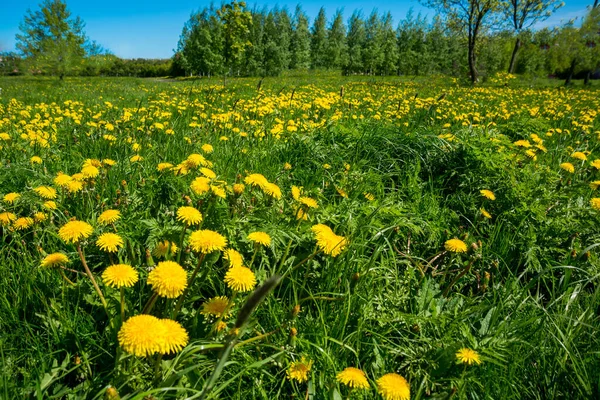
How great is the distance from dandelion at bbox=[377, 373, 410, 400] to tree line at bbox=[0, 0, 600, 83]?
36.7 ft

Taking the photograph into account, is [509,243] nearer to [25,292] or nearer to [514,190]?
[514,190]

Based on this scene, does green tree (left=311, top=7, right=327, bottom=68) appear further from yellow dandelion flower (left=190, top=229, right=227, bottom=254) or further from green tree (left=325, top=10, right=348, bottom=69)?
yellow dandelion flower (left=190, top=229, right=227, bottom=254)

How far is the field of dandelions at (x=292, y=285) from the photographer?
3.60 feet

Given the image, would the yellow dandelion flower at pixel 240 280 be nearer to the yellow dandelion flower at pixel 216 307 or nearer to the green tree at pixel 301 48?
the yellow dandelion flower at pixel 216 307

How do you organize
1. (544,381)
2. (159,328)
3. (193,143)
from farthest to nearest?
(193,143)
(544,381)
(159,328)

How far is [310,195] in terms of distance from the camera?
7.45 feet

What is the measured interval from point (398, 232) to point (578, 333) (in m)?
0.87

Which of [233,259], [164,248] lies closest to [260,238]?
[233,259]

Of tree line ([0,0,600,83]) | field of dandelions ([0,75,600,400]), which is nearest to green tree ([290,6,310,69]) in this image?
tree line ([0,0,600,83])

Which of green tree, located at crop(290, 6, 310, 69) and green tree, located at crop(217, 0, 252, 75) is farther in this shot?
green tree, located at crop(290, 6, 310, 69)

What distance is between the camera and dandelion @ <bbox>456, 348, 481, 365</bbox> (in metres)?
1.10

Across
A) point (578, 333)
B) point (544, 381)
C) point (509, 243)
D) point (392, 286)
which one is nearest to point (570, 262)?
point (509, 243)

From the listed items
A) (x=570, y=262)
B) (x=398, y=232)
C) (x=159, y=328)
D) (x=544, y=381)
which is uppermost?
(x=159, y=328)

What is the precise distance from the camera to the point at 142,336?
0.90m
